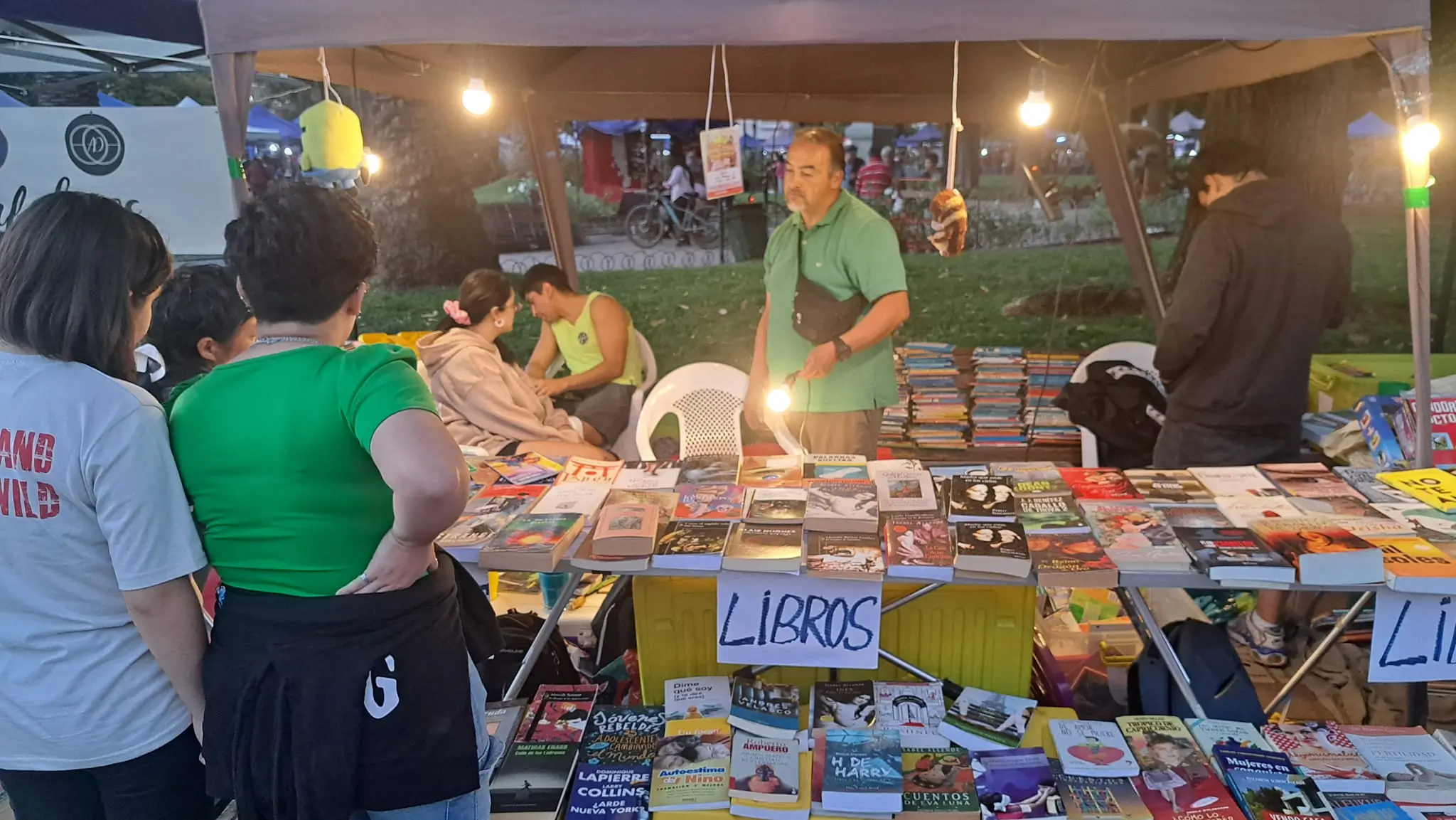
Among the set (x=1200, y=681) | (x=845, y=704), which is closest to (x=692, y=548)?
(x=845, y=704)

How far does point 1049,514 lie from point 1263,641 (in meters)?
1.30

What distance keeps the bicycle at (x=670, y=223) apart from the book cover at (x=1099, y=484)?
421cm

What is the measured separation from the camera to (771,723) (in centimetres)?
195

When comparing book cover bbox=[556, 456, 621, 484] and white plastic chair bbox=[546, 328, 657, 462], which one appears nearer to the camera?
book cover bbox=[556, 456, 621, 484]

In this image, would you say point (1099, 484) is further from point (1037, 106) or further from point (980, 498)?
point (1037, 106)

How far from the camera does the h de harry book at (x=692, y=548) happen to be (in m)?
1.86

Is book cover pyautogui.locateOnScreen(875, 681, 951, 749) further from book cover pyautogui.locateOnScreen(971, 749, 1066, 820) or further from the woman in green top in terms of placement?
the woman in green top

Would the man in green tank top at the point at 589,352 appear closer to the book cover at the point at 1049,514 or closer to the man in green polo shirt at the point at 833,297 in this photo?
the man in green polo shirt at the point at 833,297

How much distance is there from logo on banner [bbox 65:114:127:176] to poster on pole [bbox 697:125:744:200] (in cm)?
373

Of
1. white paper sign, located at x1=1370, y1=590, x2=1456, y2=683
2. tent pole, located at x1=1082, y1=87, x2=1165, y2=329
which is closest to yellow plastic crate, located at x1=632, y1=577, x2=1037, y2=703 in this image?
white paper sign, located at x1=1370, y1=590, x2=1456, y2=683

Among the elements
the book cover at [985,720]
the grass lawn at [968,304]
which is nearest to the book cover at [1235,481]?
the book cover at [985,720]

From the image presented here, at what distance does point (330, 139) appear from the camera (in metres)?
2.66

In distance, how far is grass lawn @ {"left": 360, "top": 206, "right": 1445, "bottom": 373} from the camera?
6227 mm

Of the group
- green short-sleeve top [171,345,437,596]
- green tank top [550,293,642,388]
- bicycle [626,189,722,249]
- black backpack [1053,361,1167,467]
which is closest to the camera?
green short-sleeve top [171,345,437,596]
